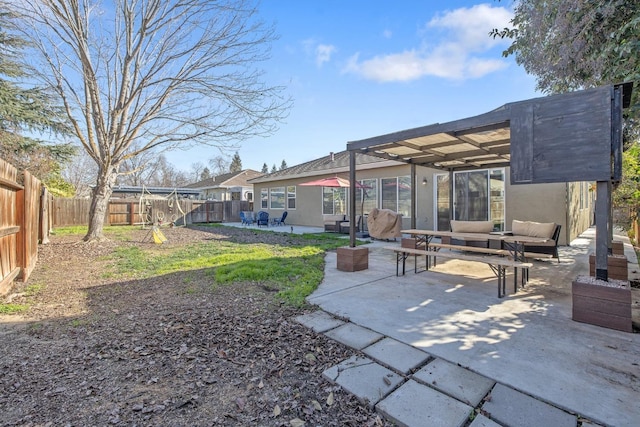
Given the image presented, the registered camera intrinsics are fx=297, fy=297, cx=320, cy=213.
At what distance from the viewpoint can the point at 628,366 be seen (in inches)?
94.1

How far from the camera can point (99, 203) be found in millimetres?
9625

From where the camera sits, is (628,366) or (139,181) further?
(139,181)

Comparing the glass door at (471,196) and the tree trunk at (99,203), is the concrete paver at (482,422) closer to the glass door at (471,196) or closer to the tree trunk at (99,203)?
the glass door at (471,196)

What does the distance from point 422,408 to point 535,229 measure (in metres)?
6.19

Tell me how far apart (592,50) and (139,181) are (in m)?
43.9

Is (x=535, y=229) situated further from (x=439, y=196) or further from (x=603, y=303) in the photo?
(x=439, y=196)

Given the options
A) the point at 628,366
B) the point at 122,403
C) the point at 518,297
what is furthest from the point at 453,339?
the point at 122,403

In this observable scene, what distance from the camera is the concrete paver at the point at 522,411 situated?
70.9 inches

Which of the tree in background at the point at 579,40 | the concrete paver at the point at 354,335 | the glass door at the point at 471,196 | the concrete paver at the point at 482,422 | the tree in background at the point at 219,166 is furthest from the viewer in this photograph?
the tree in background at the point at 219,166

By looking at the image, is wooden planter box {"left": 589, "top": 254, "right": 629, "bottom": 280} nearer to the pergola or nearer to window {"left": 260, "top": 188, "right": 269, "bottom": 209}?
the pergola

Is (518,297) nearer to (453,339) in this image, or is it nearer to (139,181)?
(453,339)

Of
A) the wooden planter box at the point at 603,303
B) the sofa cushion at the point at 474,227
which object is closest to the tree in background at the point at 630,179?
the sofa cushion at the point at 474,227

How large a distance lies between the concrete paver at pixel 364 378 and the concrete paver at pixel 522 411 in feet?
2.03

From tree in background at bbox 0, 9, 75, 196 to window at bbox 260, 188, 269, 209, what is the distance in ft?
32.3
